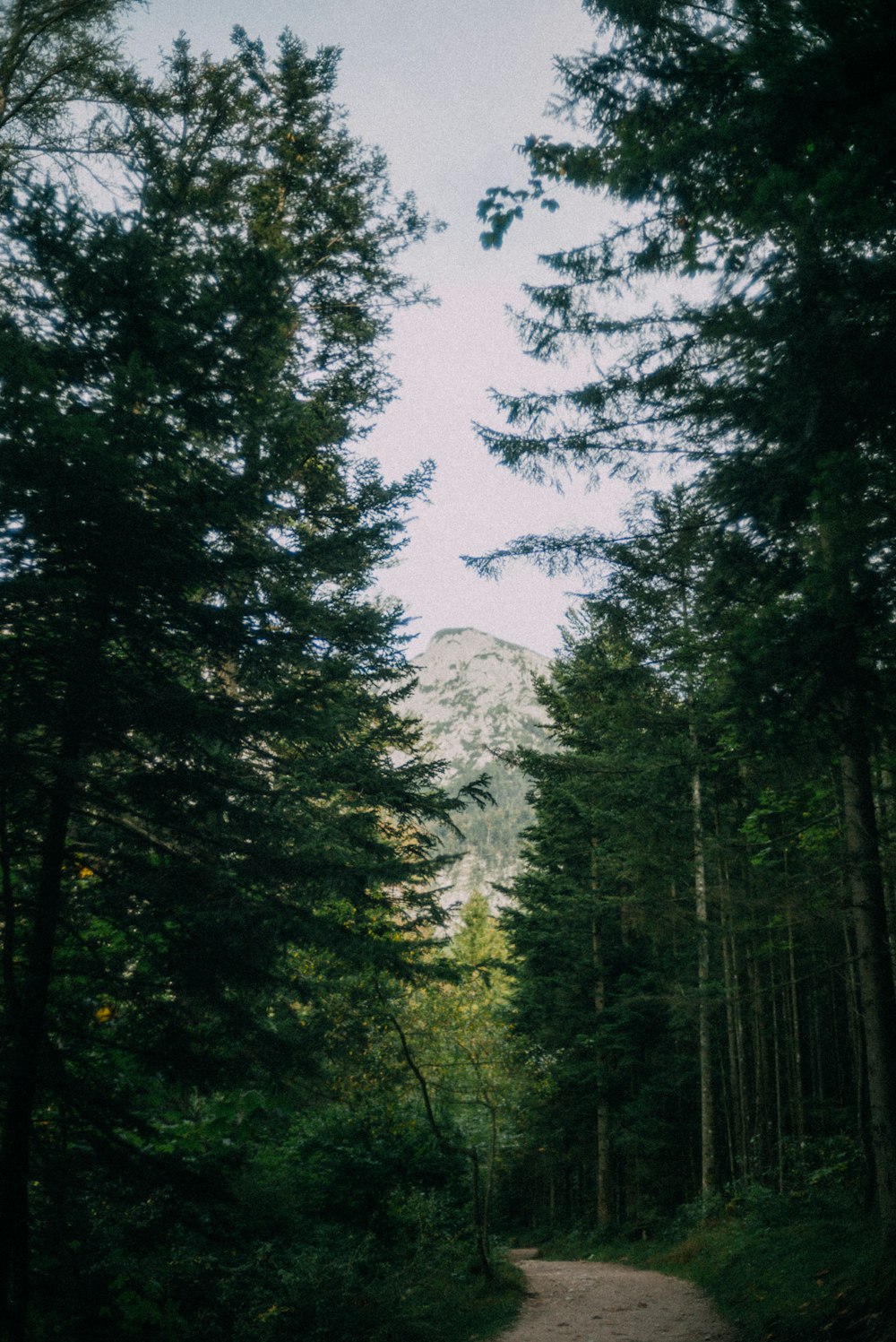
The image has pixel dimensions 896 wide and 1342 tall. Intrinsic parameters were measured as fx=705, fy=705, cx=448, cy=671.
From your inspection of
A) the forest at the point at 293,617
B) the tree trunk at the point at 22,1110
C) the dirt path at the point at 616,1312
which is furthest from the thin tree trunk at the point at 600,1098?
the tree trunk at the point at 22,1110

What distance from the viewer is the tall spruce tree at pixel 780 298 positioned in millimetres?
4129

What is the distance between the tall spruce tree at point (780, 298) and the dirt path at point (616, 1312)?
3.03m

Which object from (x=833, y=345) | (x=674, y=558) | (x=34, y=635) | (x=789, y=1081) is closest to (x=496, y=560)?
(x=674, y=558)

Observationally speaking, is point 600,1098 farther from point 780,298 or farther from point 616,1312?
point 780,298

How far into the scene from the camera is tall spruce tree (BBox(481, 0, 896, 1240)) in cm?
413

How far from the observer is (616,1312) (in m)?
8.84

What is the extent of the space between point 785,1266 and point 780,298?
10.2m

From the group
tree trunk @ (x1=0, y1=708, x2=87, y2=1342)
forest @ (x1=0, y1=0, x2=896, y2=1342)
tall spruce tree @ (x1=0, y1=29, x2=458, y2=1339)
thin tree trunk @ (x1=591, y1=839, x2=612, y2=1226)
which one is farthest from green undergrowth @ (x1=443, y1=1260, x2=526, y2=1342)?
thin tree trunk @ (x1=591, y1=839, x2=612, y2=1226)

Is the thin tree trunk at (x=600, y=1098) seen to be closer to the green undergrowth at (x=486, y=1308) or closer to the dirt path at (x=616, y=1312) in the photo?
the dirt path at (x=616, y=1312)

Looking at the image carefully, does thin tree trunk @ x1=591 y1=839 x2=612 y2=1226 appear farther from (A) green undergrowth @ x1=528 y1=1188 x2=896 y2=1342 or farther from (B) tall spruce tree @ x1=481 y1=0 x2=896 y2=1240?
(B) tall spruce tree @ x1=481 y1=0 x2=896 y2=1240

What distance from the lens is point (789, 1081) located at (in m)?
16.0

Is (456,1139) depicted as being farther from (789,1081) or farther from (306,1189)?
(789,1081)

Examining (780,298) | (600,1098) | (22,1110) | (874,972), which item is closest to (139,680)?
(22,1110)

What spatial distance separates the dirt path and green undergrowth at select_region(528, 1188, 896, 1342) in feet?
1.01
